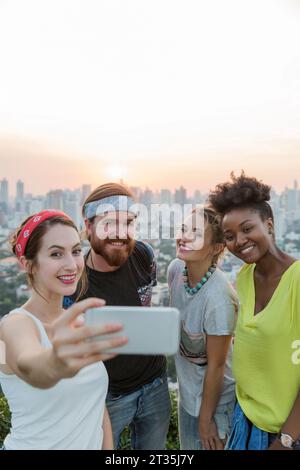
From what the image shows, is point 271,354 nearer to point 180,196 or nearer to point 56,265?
point 56,265

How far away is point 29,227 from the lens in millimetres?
1369

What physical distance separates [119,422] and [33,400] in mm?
801

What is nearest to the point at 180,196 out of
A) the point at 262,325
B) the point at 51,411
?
the point at 262,325

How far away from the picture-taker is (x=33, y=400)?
47.5 inches

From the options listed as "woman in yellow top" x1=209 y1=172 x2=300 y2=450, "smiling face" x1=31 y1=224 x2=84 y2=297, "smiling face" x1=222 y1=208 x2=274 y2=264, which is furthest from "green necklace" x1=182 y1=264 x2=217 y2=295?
"smiling face" x1=31 y1=224 x2=84 y2=297

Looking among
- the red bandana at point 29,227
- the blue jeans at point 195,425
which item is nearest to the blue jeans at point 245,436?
the blue jeans at point 195,425

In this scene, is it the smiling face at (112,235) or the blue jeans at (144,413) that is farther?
the blue jeans at (144,413)

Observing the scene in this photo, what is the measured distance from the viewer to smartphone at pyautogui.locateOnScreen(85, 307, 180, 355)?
39.2 inches

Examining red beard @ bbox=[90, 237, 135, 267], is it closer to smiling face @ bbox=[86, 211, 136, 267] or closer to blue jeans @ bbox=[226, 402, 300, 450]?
smiling face @ bbox=[86, 211, 136, 267]

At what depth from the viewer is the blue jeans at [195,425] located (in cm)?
182

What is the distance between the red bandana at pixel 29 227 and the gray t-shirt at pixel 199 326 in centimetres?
67

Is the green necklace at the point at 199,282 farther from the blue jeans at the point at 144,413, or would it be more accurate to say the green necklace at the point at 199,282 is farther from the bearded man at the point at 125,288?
the blue jeans at the point at 144,413

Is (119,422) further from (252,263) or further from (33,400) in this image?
(252,263)

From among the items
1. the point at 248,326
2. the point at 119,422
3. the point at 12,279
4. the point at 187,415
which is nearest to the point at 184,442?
the point at 187,415
